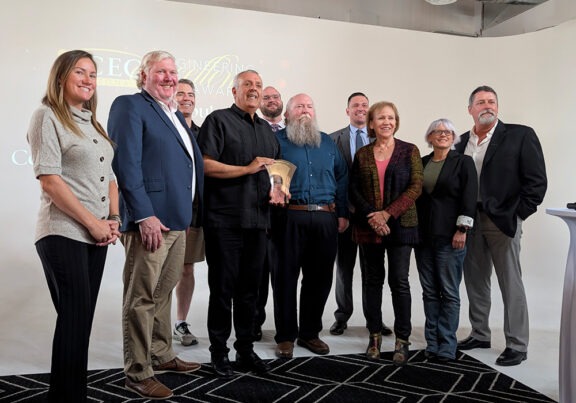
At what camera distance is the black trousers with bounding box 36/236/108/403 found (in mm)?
2189

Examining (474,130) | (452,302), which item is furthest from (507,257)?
(474,130)

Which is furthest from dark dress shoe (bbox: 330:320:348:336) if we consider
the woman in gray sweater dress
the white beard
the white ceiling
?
the white ceiling

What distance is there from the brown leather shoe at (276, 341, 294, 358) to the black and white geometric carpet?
0.24 ft

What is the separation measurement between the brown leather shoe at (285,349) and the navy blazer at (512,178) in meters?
1.65

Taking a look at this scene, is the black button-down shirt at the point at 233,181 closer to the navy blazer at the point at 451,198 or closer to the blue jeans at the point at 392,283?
the blue jeans at the point at 392,283

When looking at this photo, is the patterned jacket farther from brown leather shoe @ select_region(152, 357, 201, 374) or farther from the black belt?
brown leather shoe @ select_region(152, 357, 201, 374)

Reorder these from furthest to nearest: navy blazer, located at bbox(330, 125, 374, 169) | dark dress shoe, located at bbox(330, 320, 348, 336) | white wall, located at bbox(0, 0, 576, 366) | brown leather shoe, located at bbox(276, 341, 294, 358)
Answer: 1. white wall, located at bbox(0, 0, 576, 366)
2. navy blazer, located at bbox(330, 125, 374, 169)
3. dark dress shoe, located at bbox(330, 320, 348, 336)
4. brown leather shoe, located at bbox(276, 341, 294, 358)

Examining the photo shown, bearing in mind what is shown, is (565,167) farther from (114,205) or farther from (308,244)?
(114,205)

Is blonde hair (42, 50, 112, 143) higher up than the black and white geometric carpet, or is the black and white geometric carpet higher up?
blonde hair (42, 50, 112, 143)

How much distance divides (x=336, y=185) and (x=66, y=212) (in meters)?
2.06

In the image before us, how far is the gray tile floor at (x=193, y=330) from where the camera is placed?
136 inches

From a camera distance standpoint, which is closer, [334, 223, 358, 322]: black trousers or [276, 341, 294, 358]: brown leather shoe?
[276, 341, 294, 358]: brown leather shoe

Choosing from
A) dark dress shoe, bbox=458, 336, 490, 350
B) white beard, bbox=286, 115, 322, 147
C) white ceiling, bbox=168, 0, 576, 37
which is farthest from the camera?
white ceiling, bbox=168, 0, 576, 37

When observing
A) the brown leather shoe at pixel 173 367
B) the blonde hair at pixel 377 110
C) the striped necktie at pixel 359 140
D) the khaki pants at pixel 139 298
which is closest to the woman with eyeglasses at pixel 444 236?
the blonde hair at pixel 377 110
